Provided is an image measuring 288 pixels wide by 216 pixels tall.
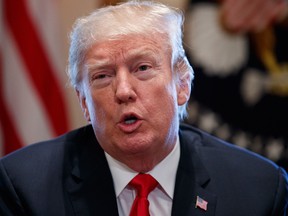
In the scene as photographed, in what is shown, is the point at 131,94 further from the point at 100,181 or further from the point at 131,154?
the point at 100,181

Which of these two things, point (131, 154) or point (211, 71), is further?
point (211, 71)

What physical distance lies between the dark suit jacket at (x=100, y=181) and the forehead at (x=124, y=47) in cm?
43

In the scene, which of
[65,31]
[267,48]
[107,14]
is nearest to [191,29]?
[267,48]

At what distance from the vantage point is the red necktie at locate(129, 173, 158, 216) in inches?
83.7

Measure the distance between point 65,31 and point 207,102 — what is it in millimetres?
1091

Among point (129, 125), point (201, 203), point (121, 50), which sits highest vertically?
point (121, 50)

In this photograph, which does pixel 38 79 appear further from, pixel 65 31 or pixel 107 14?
pixel 107 14

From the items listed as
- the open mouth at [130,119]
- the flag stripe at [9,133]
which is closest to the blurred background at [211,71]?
the flag stripe at [9,133]

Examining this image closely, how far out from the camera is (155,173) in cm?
224

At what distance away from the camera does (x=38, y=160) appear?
7.48ft

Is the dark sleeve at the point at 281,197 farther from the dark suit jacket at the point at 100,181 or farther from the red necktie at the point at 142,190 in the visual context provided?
the red necktie at the point at 142,190

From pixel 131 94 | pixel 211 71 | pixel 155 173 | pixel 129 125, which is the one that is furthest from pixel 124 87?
pixel 211 71

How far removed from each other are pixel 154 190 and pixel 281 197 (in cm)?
52

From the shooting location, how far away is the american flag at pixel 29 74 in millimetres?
3631
